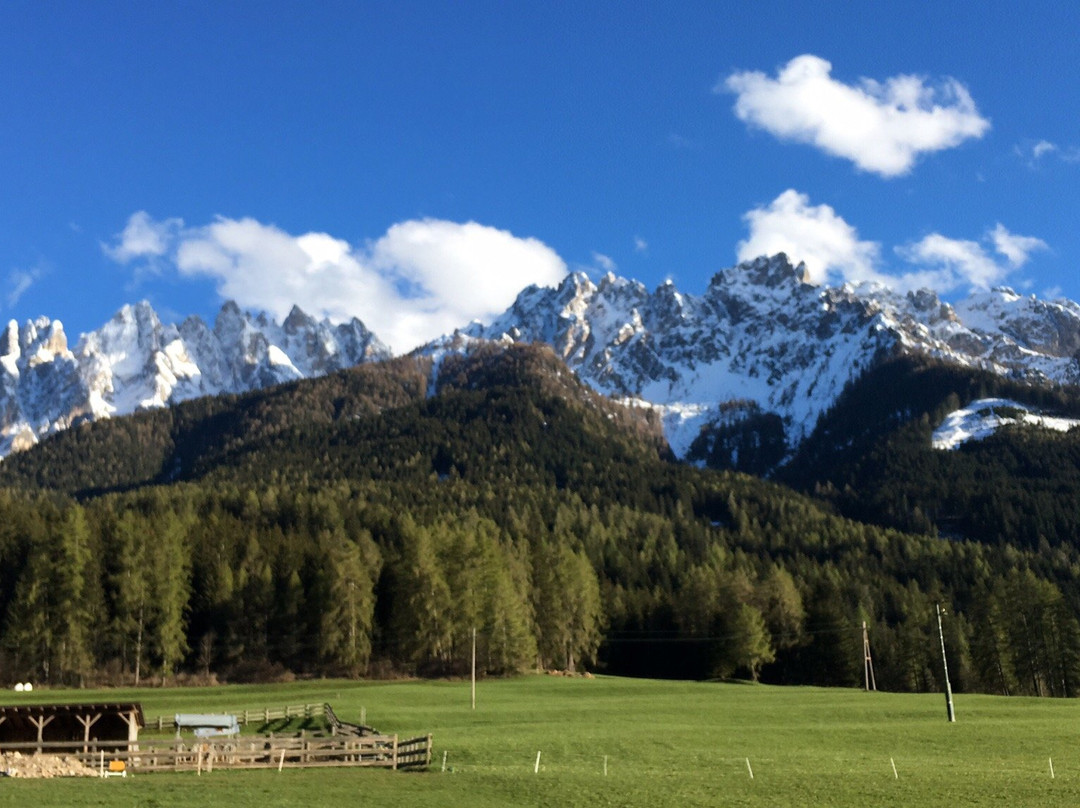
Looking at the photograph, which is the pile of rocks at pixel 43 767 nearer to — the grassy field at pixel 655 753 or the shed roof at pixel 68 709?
the grassy field at pixel 655 753

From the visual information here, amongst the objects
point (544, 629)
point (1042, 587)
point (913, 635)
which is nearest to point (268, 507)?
point (544, 629)

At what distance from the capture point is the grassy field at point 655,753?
36.4 metres

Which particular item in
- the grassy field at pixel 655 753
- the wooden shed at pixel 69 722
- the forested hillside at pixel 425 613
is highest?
the forested hillside at pixel 425 613

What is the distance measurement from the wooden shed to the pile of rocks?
758 centimetres

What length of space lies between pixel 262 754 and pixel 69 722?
17.9 m

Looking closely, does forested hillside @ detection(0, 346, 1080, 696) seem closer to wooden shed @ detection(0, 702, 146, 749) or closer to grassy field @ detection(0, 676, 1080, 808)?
grassy field @ detection(0, 676, 1080, 808)

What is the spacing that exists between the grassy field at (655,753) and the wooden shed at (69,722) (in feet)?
44.4

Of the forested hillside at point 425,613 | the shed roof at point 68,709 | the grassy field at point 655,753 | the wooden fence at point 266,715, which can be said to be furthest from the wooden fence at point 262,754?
the forested hillside at point 425,613

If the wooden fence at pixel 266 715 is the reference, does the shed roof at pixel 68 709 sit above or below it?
above

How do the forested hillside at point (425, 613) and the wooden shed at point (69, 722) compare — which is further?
the forested hillside at point (425, 613)

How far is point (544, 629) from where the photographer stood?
394ft

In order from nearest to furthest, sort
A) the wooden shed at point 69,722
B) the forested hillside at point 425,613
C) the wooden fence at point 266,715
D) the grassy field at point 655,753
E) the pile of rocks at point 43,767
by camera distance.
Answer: the grassy field at point 655,753 → the pile of rocks at point 43,767 → the wooden shed at point 69,722 → the wooden fence at point 266,715 → the forested hillside at point 425,613

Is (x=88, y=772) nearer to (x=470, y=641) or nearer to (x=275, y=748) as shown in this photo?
(x=275, y=748)

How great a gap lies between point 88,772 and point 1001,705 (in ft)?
214
